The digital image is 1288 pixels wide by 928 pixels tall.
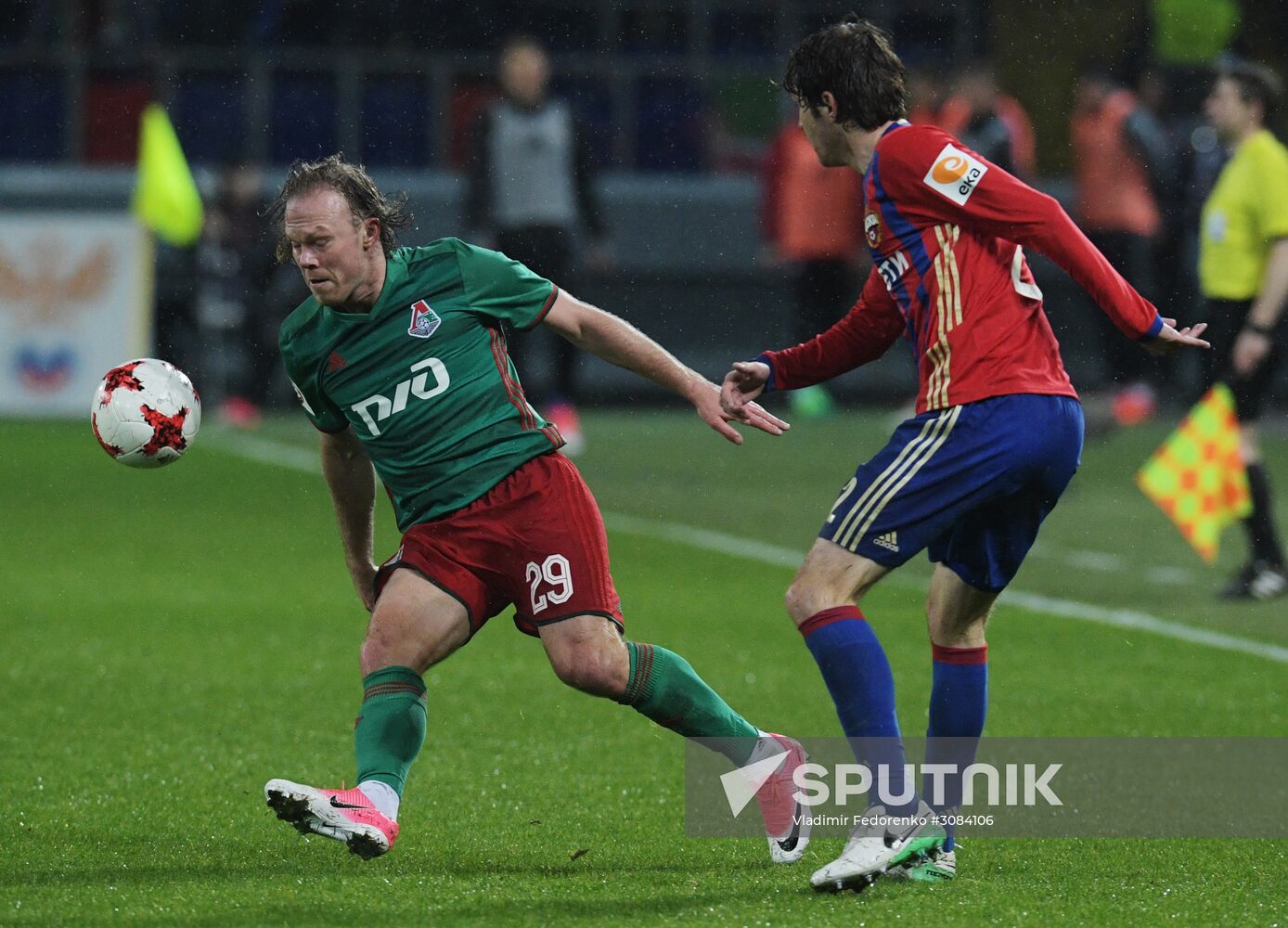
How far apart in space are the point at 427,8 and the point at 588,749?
50.6 feet

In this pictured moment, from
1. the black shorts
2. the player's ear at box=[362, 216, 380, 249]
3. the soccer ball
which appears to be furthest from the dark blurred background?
the player's ear at box=[362, 216, 380, 249]

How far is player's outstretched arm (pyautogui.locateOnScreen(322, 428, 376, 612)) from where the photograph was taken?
5.16 metres

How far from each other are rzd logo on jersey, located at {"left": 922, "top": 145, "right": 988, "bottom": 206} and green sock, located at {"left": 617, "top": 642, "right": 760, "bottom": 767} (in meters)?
1.21

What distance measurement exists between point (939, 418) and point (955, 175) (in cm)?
52

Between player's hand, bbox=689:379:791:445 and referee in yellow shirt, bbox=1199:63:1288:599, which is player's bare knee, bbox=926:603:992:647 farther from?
referee in yellow shirt, bbox=1199:63:1288:599

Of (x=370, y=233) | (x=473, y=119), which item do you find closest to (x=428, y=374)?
(x=370, y=233)

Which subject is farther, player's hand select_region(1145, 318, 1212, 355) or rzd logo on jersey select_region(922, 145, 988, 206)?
player's hand select_region(1145, 318, 1212, 355)

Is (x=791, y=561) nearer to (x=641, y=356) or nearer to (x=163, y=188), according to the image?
(x=641, y=356)

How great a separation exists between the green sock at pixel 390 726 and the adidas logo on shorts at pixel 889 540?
108 centimetres

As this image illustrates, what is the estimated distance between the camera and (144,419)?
5359 millimetres

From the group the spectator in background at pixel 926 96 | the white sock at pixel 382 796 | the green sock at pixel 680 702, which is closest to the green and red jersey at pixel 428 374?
the green sock at pixel 680 702

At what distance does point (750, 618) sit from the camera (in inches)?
347

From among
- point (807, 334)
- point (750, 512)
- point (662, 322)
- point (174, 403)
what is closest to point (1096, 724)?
point (174, 403)

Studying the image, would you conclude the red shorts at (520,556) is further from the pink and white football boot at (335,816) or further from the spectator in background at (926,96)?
the spectator in background at (926,96)
